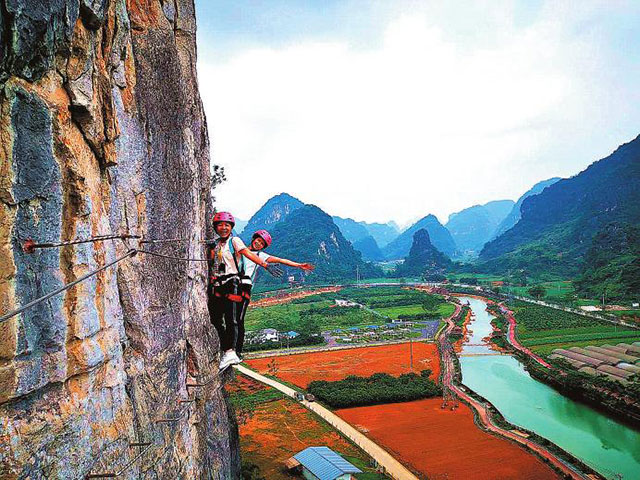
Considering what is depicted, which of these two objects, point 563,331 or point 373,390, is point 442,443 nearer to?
point 373,390

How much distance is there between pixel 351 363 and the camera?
3372 cm

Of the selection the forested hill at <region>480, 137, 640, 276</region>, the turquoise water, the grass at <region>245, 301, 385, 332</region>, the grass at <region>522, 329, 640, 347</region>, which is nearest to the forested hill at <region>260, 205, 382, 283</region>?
the grass at <region>245, 301, 385, 332</region>

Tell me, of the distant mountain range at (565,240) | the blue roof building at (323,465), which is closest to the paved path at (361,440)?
the blue roof building at (323,465)

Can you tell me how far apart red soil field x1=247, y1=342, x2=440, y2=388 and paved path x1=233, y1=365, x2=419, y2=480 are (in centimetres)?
308

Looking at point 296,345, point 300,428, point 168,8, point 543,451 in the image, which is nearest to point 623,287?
point 296,345

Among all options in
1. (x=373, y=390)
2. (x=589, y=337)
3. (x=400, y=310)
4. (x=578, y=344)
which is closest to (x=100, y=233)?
(x=373, y=390)

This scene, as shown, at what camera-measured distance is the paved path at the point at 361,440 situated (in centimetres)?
1622

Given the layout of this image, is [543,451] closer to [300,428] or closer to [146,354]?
[300,428]

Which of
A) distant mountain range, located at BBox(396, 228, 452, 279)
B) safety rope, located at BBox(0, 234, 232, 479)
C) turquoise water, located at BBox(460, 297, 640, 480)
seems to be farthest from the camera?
distant mountain range, located at BBox(396, 228, 452, 279)

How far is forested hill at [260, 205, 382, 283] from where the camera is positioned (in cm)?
11006

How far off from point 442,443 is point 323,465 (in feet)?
19.9

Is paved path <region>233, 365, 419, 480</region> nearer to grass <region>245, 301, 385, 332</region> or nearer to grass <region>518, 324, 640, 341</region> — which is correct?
grass <region>245, 301, 385, 332</region>

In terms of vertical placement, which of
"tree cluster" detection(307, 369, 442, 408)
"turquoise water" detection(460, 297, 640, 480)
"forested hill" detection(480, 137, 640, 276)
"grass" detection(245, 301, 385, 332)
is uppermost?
"forested hill" detection(480, 137, 640, 276)

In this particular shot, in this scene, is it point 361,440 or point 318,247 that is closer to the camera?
point 361,440
